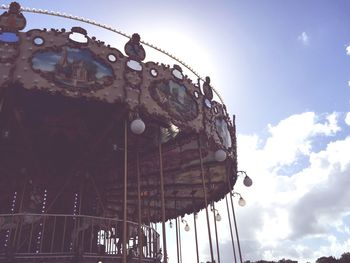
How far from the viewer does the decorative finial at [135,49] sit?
9539 mm

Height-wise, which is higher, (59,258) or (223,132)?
(223,132)

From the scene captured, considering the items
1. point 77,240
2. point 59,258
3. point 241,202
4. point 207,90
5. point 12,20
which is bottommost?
point 59,258

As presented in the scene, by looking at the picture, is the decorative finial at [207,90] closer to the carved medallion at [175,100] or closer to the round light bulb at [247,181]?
the carved medallion at [175,100]

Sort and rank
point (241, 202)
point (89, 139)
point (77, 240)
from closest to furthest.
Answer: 1. point (77, 240)
2. point (89, 139)
3. point (241, 202)

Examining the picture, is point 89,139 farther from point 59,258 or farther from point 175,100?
point 59,258

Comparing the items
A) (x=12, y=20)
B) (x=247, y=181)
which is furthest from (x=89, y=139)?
(x=247, y=181)

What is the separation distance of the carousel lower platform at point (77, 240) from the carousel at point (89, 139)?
3 centimetres

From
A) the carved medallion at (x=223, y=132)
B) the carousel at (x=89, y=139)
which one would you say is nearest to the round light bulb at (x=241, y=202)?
the carousel at (x=89, y=139)

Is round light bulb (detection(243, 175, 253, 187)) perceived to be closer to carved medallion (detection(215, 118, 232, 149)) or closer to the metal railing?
carved medallion (detection(215, 118, 232, 149))

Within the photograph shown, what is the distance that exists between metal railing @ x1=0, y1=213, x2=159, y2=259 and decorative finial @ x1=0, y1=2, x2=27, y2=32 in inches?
186

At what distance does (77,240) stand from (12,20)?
5.97 metres

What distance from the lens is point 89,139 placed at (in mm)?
10984

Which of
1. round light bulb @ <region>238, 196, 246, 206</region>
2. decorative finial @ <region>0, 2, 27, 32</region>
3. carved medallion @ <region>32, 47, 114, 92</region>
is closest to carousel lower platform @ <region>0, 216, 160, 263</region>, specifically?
carved medallion @ <region>32, 47, 114, 92</region>

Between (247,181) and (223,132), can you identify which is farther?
(247,181)
